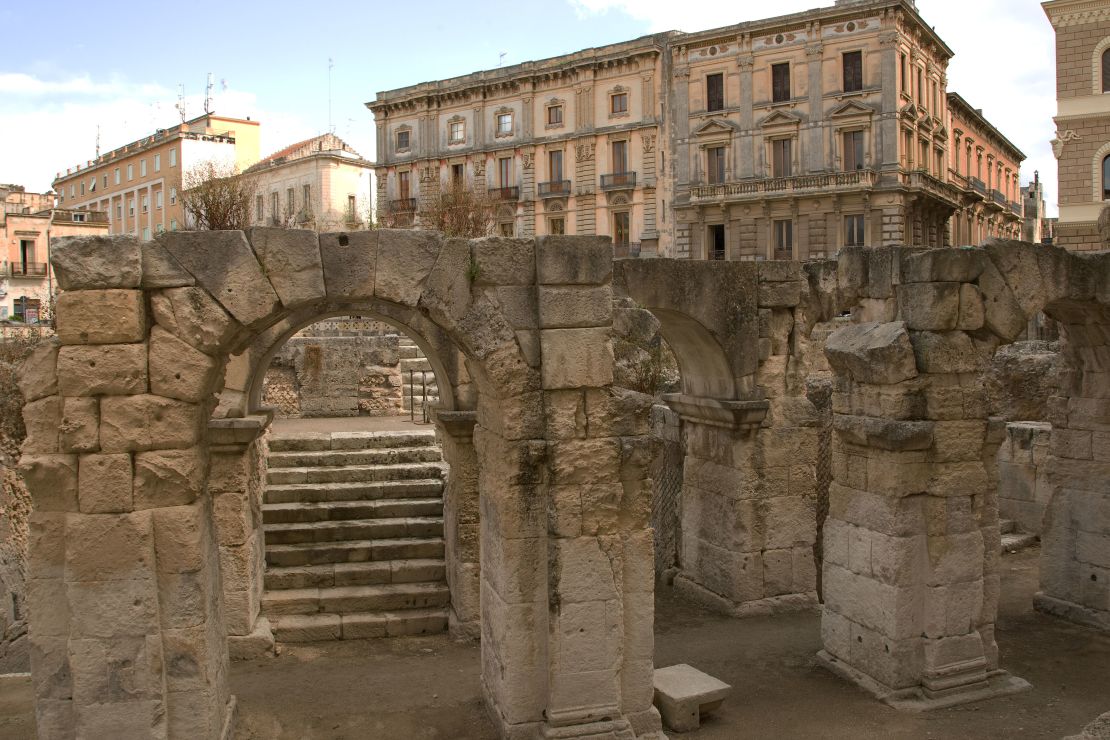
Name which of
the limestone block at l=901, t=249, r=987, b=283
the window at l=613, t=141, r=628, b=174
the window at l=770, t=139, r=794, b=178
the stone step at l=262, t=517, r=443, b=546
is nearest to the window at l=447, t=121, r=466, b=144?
the window at l=613, t=141, r=628, b=174

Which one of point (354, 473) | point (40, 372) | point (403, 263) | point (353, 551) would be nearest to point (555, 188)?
point (354, 473)

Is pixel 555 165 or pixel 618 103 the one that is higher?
pixel 618 103

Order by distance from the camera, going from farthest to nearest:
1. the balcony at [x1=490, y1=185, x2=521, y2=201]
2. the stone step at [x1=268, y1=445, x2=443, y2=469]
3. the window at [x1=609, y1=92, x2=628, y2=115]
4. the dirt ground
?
the balcony at [x1=490, y1=185, x2=521, y2=201], the window at [x1=609, y1=92, x2=628, y2=115], the stone step at [x1=268, y1=445, x2=443, y2=469], the dirt ground

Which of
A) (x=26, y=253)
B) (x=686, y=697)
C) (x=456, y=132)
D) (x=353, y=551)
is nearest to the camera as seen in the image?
(x=686, y=697)

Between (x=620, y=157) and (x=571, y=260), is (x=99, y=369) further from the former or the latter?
(x=620, y=157)

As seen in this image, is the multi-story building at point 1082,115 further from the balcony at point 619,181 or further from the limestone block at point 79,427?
the limestone block at point 79,427

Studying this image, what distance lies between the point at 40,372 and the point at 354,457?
21.4ft

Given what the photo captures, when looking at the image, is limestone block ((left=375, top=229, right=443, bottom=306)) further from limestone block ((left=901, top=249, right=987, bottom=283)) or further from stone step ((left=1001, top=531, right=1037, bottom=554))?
stone step ((left=1001, top=531, right=1037, bottom=554))

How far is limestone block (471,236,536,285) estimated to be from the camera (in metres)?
6.02

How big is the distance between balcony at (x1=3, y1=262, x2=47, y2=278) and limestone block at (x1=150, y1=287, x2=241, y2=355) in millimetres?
37437

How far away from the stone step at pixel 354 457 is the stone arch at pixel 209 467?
5.42 metres

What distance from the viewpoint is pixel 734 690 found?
7918mm

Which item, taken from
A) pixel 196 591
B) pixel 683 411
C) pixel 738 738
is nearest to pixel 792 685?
pixel 738 738


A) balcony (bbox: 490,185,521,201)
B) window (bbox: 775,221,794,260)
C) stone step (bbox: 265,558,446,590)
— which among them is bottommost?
stone step (bbox: 265,558,446,590)
